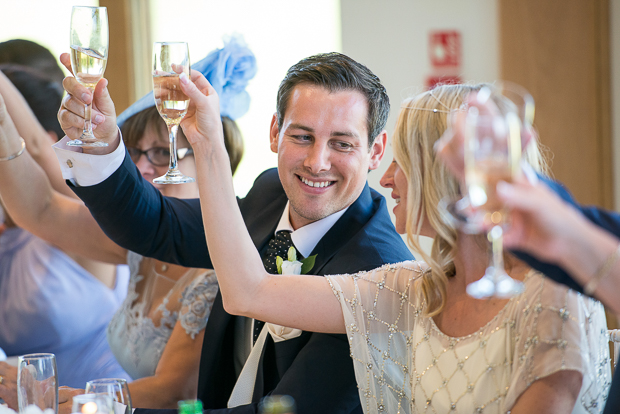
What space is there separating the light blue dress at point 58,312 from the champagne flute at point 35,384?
4.70ft

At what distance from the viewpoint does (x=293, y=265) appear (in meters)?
1.85

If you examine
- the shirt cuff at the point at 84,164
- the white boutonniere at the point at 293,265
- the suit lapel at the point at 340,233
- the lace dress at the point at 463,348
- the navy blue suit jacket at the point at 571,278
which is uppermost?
the shirt cuff at the point at 84,164

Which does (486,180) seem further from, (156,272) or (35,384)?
(156,272)

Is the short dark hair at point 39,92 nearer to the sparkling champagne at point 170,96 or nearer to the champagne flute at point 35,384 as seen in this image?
the sparkling champagne at point 170,96

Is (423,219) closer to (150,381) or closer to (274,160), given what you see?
(150,381)

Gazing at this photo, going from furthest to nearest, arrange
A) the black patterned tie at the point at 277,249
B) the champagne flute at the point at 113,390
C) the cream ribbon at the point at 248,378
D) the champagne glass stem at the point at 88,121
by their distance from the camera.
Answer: the black patterned tie at the point at 277,249, the cream ribbon at the point at 248,378, the champagne glass stem at the point at 88,121, the champagne flute at the point at 113,390

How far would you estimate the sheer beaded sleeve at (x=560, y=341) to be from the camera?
4.07 ft

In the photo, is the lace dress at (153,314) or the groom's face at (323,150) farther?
the lace dress at (153,314)

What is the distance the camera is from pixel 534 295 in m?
1.31

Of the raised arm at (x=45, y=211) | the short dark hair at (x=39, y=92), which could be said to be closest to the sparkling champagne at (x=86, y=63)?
the raised arm at (x=45, y=211)

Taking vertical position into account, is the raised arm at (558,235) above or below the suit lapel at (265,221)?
above

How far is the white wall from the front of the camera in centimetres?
374

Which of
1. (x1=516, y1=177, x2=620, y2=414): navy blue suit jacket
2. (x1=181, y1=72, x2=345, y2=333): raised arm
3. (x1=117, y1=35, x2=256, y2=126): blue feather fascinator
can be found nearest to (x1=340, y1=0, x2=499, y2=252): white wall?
(x1=117, y1=35, x2=256, y2=126): blue feather fascinator

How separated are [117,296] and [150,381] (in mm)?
783
